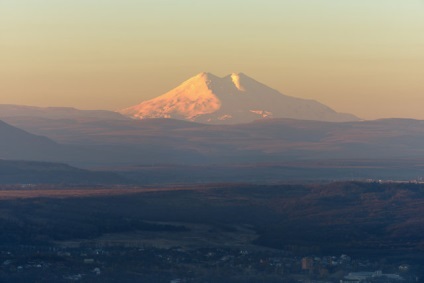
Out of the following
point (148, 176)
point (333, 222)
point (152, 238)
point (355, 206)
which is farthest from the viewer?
point (148, 176)

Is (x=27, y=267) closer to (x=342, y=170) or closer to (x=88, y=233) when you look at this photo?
(x=88, y=233)

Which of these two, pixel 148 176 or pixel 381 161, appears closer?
pixel 148 176

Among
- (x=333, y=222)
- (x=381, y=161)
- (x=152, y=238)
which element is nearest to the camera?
(x=152, y=238)

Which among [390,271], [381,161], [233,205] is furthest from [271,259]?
[381,161]

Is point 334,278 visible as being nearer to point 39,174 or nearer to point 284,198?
point 284,198

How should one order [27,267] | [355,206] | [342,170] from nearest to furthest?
[27,267]
[355,206]
[342,170]

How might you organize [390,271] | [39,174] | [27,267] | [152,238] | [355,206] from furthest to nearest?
[39,174]
[355,206]
[152,238]
[390,271]
[27,267]

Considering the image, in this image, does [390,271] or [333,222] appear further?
[333,222]

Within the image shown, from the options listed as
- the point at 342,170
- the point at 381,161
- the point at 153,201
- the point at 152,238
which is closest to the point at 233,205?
the point at 153,201
